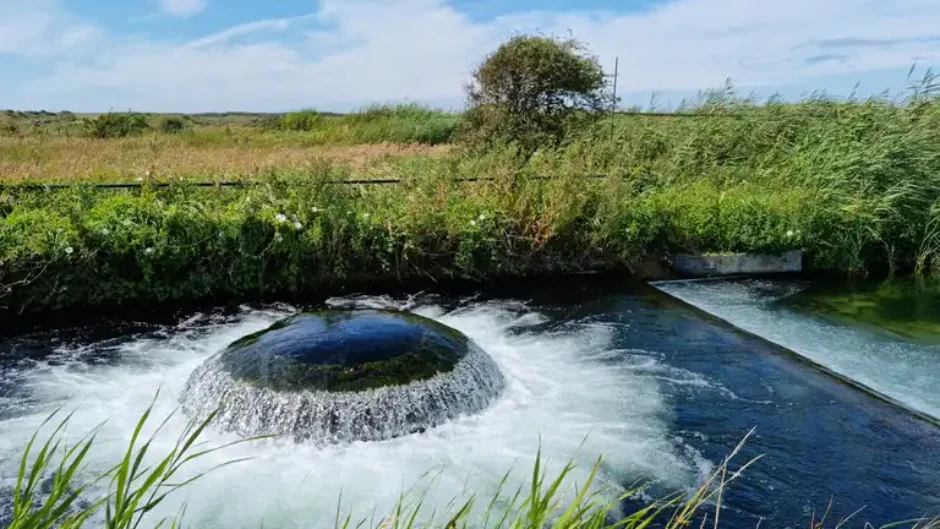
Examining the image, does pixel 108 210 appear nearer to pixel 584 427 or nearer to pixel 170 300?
pixel 170 300

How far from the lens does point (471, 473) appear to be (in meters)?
4.25

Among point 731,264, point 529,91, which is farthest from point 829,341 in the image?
point 529,91

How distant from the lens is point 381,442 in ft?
15.1

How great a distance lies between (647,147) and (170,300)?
814 cm

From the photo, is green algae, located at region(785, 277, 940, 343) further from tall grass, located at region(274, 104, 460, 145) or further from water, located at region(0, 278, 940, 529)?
tall grass, located at region(274, 104, 460, 145)

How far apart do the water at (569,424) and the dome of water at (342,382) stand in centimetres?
13

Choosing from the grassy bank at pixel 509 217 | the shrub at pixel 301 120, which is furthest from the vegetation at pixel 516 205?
the shrub at pixel 301 120

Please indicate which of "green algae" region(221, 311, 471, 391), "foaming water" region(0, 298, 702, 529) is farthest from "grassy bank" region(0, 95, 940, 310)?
"green algae" region(221, 311, 471, 391)

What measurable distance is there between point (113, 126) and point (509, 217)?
49.9 feet

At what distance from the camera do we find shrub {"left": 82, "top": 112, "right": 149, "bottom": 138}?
18758 millimetres

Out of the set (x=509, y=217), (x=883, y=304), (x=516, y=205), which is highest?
(x=516, y=205)

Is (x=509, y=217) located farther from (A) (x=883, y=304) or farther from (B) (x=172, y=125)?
(B) (x=172, y=125)

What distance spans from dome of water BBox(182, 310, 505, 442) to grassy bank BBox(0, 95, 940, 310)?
2455 mm

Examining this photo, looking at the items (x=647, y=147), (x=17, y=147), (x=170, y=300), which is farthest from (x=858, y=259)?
(x=17, y=147)
